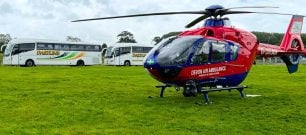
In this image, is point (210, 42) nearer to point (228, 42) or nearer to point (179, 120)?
point (228, 42)

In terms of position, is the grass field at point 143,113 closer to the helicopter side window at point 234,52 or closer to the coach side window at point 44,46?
the helicopter side window at point 234,52

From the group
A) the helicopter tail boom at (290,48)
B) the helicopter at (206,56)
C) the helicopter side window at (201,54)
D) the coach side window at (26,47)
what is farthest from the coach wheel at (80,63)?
the helicopter side window at (201,54)

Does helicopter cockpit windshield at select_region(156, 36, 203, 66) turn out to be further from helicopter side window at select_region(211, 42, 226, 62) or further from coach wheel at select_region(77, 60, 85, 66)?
coach wheel at select_region(77, 60, 85, 66)

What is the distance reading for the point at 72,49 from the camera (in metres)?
47.6

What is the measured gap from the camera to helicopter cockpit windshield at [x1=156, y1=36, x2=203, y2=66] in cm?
1295

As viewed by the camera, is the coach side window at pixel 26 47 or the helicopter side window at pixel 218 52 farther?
the coach side window at pixel 26 47

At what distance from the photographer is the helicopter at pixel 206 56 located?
13141 millimetres

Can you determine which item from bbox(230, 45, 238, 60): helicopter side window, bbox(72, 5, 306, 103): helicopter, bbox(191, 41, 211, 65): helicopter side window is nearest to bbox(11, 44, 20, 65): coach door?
bbox(72, 5, 306, 103): helicopter

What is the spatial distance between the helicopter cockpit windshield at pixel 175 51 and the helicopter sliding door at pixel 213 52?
28 centimetres

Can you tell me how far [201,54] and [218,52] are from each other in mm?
867

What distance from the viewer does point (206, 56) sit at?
13859mm

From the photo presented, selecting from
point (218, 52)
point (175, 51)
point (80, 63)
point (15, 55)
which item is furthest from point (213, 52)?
point (80, 63)

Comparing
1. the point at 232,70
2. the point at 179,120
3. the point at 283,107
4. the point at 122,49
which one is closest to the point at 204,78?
the point at 232,70

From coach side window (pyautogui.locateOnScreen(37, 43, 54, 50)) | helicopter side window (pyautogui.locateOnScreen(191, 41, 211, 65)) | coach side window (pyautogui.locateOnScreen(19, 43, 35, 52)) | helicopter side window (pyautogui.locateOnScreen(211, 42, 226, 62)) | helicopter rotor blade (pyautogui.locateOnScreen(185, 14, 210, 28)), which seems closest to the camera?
helicopter side window (pyautogui.locateOnScreen(191, 41, 211, 65))
